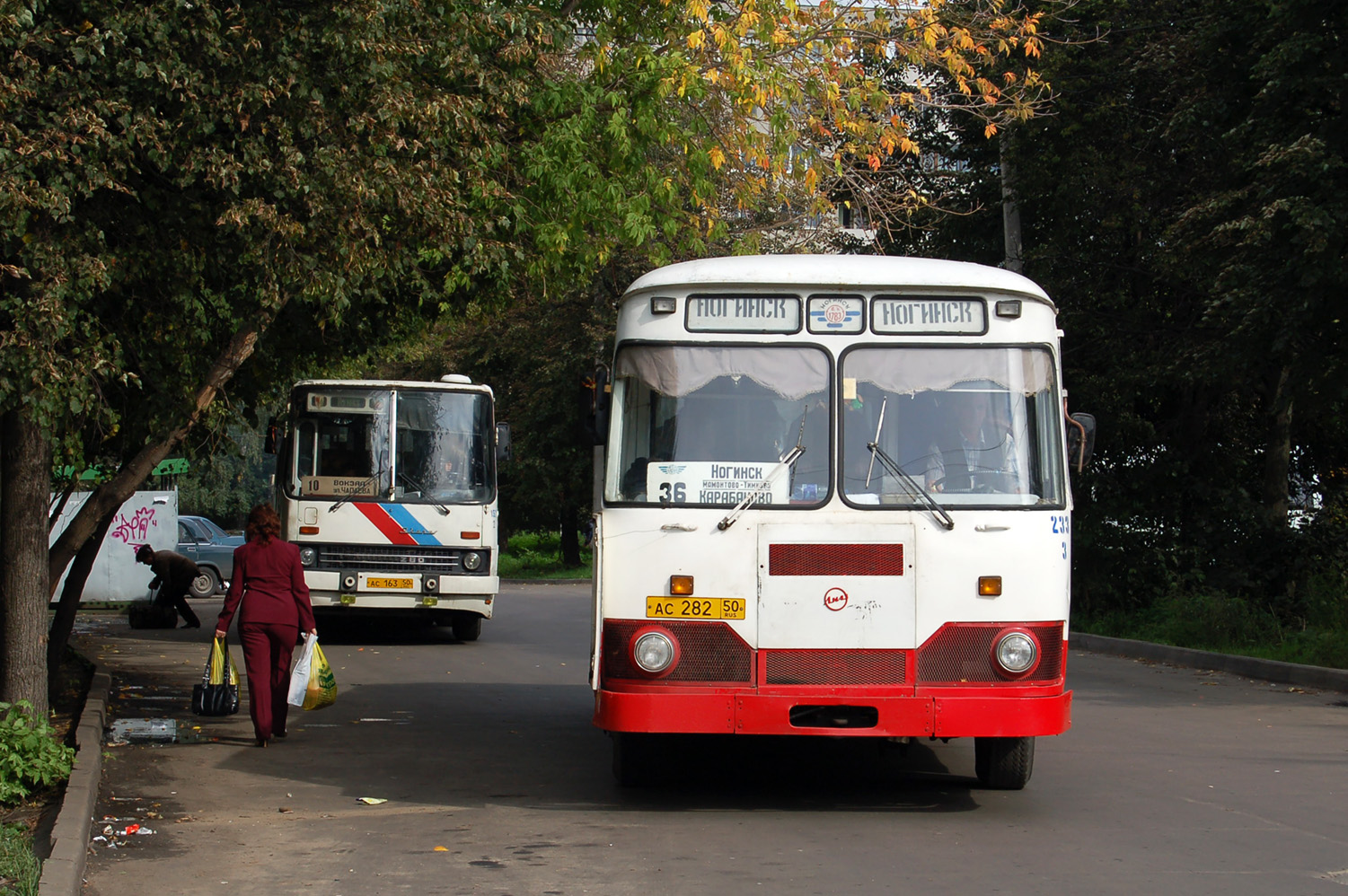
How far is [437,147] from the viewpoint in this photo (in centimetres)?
935

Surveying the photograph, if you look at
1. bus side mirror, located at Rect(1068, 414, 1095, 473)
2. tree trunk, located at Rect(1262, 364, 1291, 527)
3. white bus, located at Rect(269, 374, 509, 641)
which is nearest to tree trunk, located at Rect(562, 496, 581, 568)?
white bus, located at Rect(269, 374, 509, 641)

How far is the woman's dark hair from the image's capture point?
34.7 ft

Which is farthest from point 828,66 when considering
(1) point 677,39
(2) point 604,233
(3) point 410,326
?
(3) point 410,326

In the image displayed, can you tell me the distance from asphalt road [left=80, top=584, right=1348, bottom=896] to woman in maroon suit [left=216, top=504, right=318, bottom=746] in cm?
40

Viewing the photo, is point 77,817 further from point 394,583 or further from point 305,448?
point 305,448

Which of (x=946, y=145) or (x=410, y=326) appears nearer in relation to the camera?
(x=410, y=326)

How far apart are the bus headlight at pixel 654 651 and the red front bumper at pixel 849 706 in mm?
122

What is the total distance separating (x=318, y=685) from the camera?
35.5 ft

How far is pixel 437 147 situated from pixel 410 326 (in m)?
4.51

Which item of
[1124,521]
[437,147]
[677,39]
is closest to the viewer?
[437,147]

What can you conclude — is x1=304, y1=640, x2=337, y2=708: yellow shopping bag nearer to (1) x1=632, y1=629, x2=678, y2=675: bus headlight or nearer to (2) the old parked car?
(1) x1=632, y1=629, x2=678, y2=675: bus headlight

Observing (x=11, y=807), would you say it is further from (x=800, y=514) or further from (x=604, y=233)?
(x=604, y=233)

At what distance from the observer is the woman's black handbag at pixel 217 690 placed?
35.0 feet

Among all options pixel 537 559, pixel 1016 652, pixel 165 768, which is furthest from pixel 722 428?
pixel 537 559
